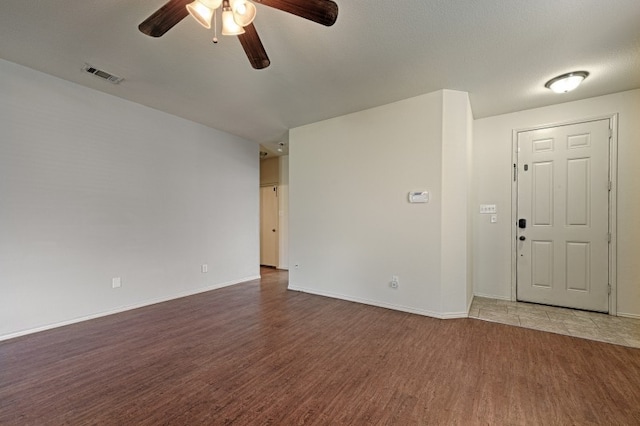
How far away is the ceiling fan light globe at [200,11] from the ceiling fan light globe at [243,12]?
162mm

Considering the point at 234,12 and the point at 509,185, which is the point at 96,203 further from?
the point at 509,185

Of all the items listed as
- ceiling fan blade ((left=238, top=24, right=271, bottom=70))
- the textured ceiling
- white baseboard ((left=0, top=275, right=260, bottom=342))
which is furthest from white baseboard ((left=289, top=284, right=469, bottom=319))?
ceiling fan blade ((left=238, top=24, right=271, bottom=70))

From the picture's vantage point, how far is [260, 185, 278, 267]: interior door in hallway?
6.77 m

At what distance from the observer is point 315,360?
2.37 meters

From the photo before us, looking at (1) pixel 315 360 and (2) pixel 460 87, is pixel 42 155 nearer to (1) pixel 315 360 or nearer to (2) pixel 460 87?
(1) pixel 315 360

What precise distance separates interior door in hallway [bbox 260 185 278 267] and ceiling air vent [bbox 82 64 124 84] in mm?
3924

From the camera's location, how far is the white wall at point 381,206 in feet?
10.9

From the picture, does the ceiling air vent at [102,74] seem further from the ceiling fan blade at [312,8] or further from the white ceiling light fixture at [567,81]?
the white ceiling light fixture at [567,81]

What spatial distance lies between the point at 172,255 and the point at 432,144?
400 centimetres

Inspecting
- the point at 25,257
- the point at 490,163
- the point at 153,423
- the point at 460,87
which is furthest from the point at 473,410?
the point at 25,257

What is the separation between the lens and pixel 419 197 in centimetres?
346

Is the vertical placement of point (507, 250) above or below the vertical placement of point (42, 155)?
below

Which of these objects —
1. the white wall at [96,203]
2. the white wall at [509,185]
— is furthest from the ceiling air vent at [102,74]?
the white wall at [509,185]

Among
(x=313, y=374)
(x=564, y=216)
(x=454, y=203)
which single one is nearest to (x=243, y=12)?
(x=313, y=374)
